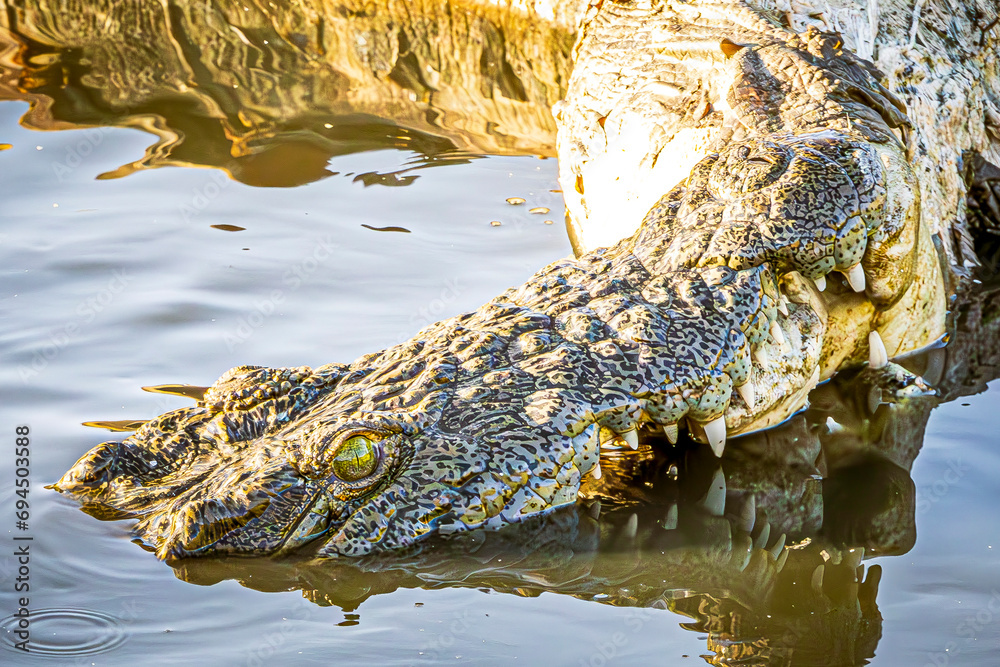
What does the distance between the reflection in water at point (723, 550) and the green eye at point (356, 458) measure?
0.25 metres

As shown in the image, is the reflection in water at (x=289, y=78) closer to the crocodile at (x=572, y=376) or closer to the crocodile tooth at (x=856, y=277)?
the crocodile at (x=572, y=376)

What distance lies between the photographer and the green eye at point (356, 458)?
2592mm

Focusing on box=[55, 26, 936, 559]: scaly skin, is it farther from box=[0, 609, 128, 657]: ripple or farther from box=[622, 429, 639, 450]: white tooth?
box=[0, 609, 128, 657]: ripple

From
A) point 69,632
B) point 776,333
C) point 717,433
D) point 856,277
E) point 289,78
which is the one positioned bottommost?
point 69,632

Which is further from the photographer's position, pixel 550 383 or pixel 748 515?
pixel 748 515

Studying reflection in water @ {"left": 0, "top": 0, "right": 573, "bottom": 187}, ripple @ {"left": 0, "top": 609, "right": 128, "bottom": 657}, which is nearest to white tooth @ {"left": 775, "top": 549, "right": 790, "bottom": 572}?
ripple @ {"left": 0, "top": 609, "right": 128, "bottom": 657}

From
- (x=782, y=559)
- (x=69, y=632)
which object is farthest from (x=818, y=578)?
(x=69, y=632)

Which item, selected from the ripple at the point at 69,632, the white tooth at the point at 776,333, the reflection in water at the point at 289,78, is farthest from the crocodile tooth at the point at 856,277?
the reflection in water at the point at 289,78

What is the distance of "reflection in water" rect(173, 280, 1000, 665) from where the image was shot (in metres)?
2.40

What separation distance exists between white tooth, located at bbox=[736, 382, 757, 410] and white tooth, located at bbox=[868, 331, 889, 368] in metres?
0.80

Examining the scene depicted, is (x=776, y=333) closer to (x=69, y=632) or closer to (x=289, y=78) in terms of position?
(x=69, y=632)

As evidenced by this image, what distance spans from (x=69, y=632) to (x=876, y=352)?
113 inches

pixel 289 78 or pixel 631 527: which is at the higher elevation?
pixel 289 78

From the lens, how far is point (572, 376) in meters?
2.67
